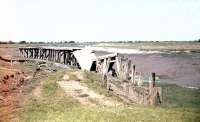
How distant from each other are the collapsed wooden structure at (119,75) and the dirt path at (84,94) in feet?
4.18

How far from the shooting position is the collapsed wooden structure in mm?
19375

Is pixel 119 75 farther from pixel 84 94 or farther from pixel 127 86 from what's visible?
pixel 84 94

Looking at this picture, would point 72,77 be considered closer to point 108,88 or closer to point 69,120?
point 108,88

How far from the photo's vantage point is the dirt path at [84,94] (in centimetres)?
1967

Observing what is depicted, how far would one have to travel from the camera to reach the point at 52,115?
1365 centimetres

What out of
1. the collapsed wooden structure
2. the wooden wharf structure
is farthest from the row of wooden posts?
the wooden wharf structure

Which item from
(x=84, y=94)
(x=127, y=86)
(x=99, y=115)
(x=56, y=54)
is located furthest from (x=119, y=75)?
(x=56, y=54)

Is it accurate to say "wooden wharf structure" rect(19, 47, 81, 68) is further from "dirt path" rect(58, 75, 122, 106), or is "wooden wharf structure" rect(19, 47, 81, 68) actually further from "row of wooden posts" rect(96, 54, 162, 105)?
"dirt path" rect(58, 75, 122, 106)

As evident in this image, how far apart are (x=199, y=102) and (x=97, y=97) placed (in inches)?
389

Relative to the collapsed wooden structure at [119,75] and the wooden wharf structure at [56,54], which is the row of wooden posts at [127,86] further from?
the wooden wharf structure at [56,54]

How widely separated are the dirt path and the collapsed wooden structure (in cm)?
128

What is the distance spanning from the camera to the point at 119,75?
27.9 m

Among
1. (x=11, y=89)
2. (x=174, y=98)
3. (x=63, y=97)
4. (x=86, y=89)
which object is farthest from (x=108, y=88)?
(x=174, y=98)

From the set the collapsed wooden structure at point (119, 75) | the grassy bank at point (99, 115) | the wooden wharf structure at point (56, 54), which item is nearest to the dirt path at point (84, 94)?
the collapsed wooden structure at point (119, 75)
